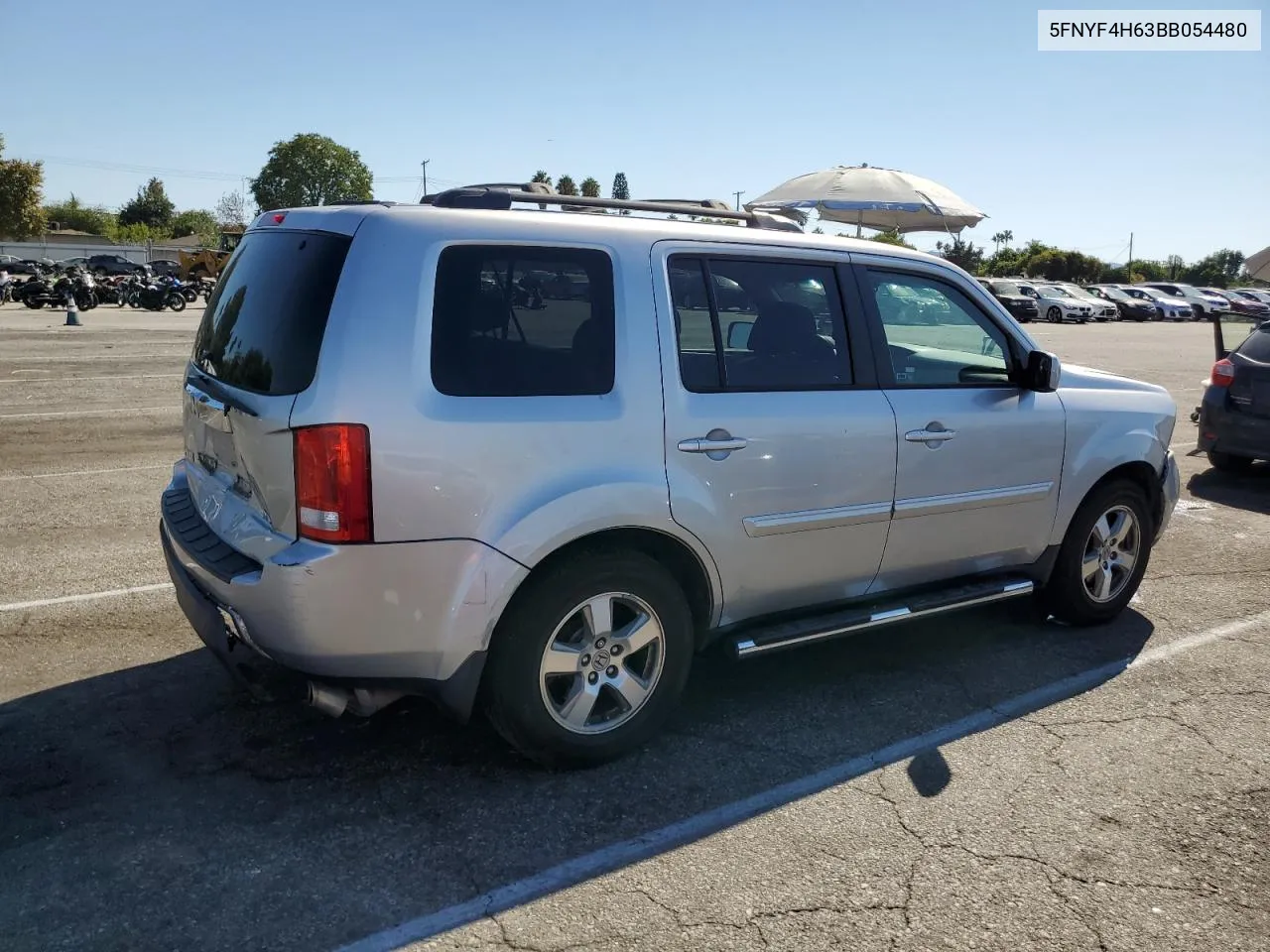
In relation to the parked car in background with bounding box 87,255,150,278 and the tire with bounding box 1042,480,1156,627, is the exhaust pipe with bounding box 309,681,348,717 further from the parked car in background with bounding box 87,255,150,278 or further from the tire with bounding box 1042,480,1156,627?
the parked car in background with bounding box 87,255,150,278

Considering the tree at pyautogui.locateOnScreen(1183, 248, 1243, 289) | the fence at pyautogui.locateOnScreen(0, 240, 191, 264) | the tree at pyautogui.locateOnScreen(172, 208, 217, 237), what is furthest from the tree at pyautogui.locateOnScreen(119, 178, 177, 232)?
the tree at pyautogui.locateOnScreen(1183, 248, 1243, 289)

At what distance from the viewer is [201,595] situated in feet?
11.9

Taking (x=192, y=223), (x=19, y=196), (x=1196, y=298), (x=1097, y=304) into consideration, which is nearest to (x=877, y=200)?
(x=1097, y=304)

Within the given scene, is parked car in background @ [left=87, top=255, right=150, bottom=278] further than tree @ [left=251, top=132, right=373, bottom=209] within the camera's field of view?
No

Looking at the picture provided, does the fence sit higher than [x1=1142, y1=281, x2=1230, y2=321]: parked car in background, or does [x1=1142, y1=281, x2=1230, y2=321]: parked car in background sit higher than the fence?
the fence

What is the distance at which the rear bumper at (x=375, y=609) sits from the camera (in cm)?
314

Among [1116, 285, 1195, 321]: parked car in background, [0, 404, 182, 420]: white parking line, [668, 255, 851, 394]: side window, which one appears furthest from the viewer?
[1116, 285, 1195, 321]: parked car in background

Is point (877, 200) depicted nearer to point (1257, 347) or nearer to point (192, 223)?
point (1257, 347)

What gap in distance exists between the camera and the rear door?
10.6ft

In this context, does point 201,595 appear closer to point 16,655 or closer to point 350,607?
point 350,607

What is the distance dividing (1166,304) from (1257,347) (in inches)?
1705

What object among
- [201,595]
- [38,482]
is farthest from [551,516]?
Result: [38,482]

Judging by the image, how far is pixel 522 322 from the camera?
11.3ft

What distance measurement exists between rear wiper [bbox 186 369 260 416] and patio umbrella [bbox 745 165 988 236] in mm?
9181
